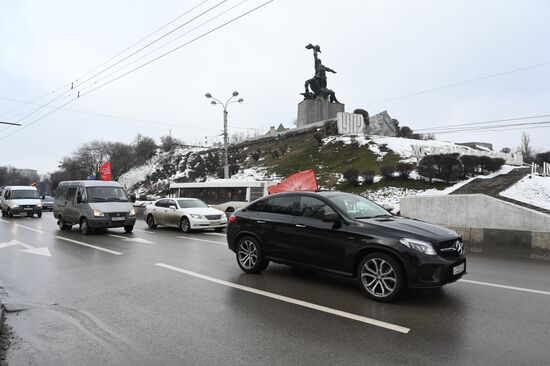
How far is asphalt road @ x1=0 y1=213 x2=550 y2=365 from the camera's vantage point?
3.93 meters

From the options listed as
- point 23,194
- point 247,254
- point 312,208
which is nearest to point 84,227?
point 247,254

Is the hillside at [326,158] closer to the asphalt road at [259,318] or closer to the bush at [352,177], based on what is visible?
the bush at [352,177]

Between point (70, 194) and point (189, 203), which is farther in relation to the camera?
point (189, 203)

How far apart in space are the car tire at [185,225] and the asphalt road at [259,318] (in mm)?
7179

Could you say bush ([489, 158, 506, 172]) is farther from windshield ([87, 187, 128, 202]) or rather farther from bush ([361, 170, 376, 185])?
windshield ([87, 187, 128, 202])

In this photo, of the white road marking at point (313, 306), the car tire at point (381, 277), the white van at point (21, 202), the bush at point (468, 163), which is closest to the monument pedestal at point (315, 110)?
the bush at point (468, 163)

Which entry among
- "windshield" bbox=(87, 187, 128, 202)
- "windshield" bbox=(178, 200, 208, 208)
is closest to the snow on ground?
"windshield" bbox=(178, 200, 208, 208)

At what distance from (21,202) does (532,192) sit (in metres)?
27.8

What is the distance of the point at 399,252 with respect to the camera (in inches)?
214

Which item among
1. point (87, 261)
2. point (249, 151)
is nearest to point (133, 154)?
point (249, 151)

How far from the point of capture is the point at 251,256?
7.54 m

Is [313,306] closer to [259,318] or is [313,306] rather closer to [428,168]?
[259,318]

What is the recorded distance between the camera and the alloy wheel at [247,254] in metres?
7.48

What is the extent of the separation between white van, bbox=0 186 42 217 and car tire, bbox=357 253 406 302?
24713 mm
